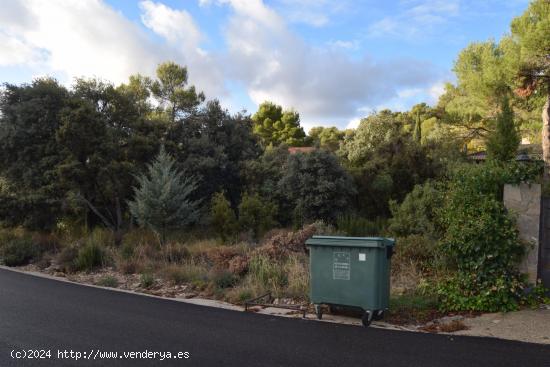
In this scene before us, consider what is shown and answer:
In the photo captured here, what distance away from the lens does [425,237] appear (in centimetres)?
1002

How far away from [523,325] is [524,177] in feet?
8.12

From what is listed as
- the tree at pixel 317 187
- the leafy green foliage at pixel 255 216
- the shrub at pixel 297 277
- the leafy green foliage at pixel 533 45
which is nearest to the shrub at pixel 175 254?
the leafy green foliage at pixel 255 216

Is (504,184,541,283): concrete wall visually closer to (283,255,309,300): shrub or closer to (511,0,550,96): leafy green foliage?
(283,255,309,300): shrub

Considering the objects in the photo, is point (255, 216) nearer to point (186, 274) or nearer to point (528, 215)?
point (186, 274)

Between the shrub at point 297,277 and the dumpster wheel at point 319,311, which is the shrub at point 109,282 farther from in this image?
the dumpster wheel at point 319,311

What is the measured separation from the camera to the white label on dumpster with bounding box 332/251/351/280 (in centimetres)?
710

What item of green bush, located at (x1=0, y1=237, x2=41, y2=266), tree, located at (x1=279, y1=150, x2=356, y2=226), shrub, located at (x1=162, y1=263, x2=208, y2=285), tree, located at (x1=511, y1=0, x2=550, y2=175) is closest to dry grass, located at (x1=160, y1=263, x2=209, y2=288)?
shrub, located at (x1=162, y1=263, x2=208, y2=285)

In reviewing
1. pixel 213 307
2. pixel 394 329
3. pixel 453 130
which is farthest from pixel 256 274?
pixel 453 130

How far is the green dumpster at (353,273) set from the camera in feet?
22.6

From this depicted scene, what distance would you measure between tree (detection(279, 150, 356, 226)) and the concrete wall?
27.1 feet

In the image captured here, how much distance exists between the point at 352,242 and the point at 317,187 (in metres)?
8.73

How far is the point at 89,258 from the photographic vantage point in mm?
12742

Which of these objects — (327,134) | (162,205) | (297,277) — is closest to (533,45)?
(297,277)

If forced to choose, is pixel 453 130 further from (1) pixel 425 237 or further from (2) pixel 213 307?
(2) pixel 213 307
